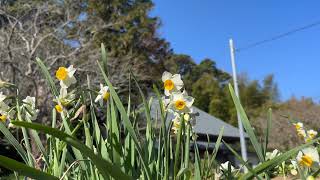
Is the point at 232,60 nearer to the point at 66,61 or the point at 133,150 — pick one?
the point at 66,61

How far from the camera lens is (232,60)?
15.3 metres

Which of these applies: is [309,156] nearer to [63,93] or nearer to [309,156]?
[309,156]

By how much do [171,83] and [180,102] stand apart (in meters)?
0.07

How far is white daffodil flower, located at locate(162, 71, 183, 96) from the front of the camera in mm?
1398

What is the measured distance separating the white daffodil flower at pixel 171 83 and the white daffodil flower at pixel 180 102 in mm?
23

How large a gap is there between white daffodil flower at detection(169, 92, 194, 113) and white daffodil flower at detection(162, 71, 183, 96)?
0.02 m

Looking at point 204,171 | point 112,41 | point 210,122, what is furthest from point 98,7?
point 204,171

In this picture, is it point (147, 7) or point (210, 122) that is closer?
point (147, 7)

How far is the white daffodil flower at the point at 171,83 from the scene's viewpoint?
1.40 meters

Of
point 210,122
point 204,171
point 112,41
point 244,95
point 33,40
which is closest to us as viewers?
point 204,171

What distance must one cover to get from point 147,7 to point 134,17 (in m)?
0.92

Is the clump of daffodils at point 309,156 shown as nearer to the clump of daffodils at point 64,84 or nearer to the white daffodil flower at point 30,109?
the clump of daffodils at point 64,84

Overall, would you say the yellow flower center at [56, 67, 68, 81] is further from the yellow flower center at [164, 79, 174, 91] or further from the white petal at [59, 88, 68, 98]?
the yellow flower center at [164, 79, 174, 91]

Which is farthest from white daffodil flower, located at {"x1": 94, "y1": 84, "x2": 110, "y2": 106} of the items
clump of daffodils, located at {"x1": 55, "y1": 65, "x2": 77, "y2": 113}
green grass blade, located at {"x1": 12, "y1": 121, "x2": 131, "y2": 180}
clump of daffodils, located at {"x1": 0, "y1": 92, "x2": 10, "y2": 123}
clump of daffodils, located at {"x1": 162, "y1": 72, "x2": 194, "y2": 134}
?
green grass blade, located at {"x1": 12, "y1": 121, "x2": 131, "y2": 180}
